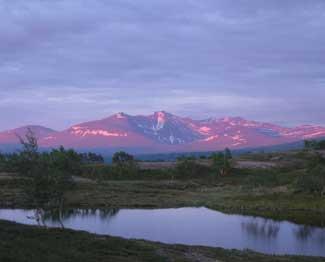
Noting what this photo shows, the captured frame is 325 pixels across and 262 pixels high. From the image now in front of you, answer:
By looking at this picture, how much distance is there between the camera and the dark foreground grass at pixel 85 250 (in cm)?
3228

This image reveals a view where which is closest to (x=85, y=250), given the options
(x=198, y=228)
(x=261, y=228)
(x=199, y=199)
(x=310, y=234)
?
(x=198, y=228)

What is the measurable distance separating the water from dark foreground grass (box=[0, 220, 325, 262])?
606 inches

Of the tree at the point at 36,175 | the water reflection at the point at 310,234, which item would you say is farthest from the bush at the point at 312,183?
the tree at the point at 36,175

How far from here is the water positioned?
2549 inches

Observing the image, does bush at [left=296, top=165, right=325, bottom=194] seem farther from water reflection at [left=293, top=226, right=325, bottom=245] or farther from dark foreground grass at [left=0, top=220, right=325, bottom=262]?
dark foreground grass at [left=0, top=220, right=325, bottom=262]

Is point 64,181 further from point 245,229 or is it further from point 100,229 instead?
point 245,229

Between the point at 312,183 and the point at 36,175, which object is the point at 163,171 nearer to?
the point at 312,183

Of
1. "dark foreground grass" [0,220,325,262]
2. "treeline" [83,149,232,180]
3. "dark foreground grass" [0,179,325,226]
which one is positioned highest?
"treeline" [83,149,232,180]

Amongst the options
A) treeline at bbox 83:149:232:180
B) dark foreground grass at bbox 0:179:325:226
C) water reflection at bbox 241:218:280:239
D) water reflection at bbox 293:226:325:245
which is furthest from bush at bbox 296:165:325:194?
treeline at bbox 83:149:232:180

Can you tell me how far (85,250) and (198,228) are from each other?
131ft

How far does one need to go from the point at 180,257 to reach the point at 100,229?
34.7 meters

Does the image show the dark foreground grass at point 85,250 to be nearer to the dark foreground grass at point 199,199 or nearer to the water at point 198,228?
the water at point 198,228

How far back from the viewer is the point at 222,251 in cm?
4856

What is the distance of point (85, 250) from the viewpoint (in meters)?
38.9
